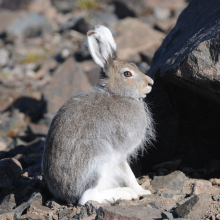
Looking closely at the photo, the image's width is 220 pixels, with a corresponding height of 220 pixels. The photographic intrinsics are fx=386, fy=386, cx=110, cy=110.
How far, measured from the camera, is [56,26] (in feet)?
70.9

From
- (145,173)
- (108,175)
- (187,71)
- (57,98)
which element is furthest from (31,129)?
(187,71)

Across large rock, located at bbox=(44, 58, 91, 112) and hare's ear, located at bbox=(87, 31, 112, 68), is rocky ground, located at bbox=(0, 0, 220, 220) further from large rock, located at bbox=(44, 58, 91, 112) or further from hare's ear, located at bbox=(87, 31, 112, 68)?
large rock, located at bbox=(44, 58, 91, 112)

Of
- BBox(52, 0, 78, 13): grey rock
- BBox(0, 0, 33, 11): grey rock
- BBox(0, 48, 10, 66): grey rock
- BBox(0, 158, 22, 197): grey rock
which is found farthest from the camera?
BBox(0, 0, 33, 11): grey rock

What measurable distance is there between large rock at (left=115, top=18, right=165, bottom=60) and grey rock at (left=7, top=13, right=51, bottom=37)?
566 centimetres

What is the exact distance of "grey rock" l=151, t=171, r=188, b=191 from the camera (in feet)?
18.2

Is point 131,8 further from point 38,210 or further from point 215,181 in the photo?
point 38,210

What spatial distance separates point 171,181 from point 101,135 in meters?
1.34

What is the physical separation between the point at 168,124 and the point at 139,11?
14.7 metres

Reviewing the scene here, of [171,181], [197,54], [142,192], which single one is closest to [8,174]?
[142,192]

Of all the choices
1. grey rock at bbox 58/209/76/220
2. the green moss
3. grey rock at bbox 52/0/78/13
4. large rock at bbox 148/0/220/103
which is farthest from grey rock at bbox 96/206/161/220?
grey rock at bbox 52/0/78/13

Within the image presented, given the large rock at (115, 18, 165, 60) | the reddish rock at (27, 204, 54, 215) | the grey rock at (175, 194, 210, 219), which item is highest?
the large rock at (115, 18, 165, 60)

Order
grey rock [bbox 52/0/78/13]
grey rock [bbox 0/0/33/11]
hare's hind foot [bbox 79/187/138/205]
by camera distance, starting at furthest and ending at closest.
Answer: grey rock [bbox 0/0/33/11] → grey rock [bbox 52/0/78/13] → hare's hind foot [bbox 79/187/138/205]

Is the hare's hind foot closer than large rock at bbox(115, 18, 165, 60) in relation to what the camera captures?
Yes

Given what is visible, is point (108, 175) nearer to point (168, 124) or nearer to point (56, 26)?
point (168, 124)
